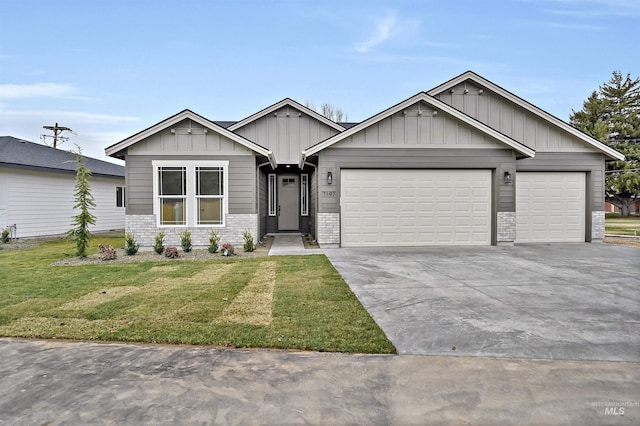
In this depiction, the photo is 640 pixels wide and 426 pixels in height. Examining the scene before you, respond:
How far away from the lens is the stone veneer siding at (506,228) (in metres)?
11.8

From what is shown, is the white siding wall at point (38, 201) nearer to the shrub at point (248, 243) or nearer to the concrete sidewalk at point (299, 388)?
the shrub at point (248, 243)

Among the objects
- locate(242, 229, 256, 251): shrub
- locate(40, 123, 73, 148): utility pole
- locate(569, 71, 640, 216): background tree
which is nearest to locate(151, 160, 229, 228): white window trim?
locate(242, 229, 256, 251): shrub

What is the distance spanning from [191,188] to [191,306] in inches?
276

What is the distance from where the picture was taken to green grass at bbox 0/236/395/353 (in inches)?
154

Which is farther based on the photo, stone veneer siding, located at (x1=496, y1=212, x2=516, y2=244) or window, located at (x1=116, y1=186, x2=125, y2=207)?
window, located at (x1=116, y1=186, x2=125, y2=207)

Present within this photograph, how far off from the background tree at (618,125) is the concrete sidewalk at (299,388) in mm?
37886

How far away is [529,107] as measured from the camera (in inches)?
512

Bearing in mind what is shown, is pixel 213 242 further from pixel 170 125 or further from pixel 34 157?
pixel 34 157

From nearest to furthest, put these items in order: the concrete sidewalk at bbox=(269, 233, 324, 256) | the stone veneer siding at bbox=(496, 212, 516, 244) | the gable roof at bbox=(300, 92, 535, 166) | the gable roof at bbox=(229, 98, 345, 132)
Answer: the concrete sidewalk at bbox=(269, 233, 324, 256) → the gable roof at bbox=(300, 92, 535, 166) → the stone veneer siding at bbox=(496, 212, 516, 244) → the gable roof at bbox=(229, 98, 345, 132)

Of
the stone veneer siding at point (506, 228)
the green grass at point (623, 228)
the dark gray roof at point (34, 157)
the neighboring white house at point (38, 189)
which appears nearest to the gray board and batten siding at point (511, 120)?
the stone veneer siding at point (506, 228)

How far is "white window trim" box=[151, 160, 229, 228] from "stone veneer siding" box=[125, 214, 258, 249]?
4.5 inches

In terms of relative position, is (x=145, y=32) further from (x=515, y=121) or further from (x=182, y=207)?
(x=515, y=121)

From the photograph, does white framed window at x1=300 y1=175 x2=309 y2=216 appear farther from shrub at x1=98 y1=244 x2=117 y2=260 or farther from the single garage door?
shrub at x1=98 y1=244 x2=117 y2=260

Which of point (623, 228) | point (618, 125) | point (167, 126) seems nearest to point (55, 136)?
point (167, 126)
